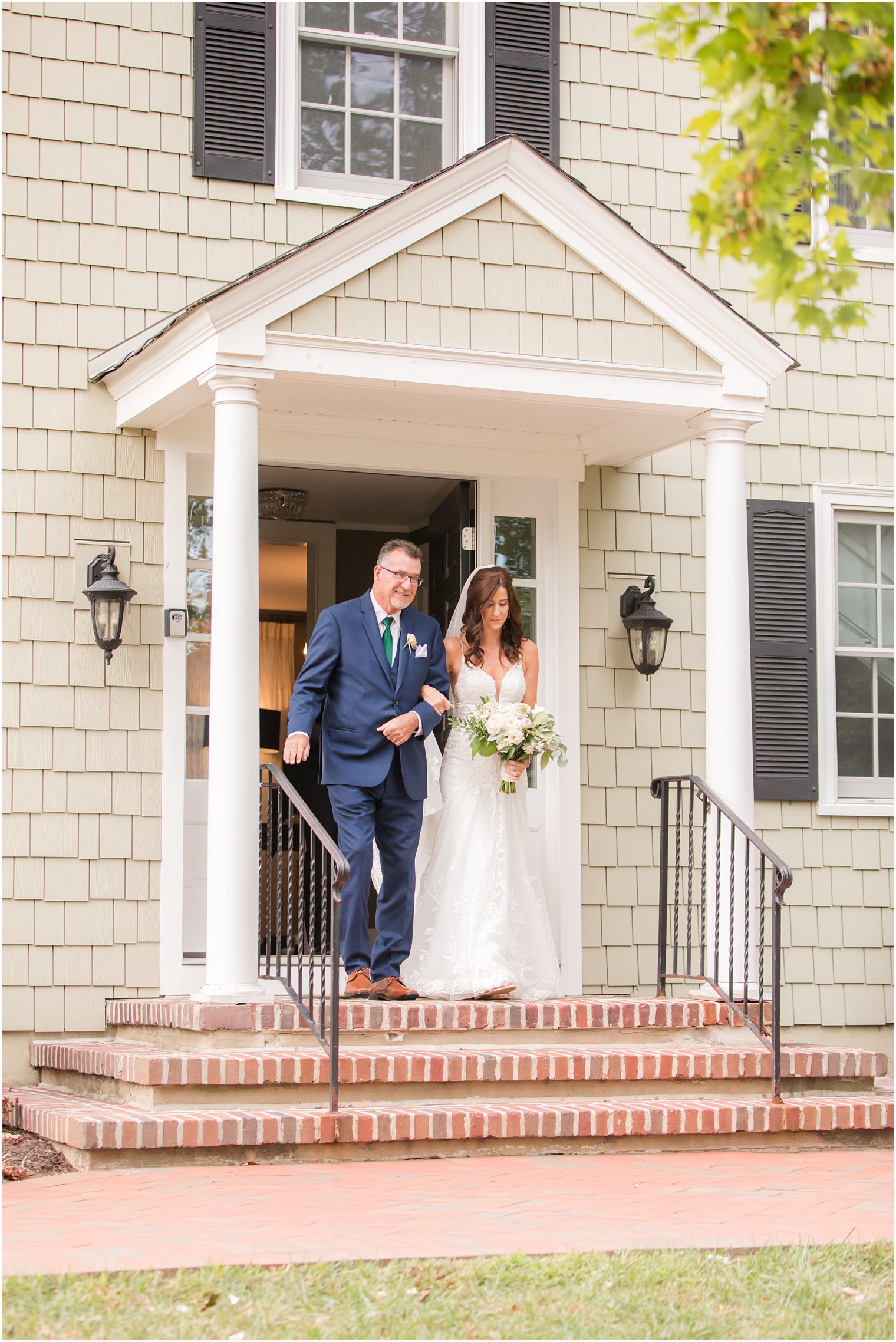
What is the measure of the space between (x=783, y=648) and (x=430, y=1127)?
390 centimetres

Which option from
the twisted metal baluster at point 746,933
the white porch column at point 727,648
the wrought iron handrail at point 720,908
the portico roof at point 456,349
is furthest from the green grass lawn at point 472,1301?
the portico roof at point 456,349

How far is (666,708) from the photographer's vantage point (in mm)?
8250

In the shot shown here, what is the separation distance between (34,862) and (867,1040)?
4.41 m

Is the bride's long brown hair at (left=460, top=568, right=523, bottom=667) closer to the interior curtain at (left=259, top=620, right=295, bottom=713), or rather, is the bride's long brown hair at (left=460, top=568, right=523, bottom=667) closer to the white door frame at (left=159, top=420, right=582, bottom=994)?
the white door frame at (left=159, top=420, right=582, bottom=994)

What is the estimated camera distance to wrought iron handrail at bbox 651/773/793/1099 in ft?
20.7

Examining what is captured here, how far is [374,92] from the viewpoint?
8.07m

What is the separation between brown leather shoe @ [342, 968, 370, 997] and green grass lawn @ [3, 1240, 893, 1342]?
260 centimetres

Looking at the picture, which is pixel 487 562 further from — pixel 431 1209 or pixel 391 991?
pixel 431 1209

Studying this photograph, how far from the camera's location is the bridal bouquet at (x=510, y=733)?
691 centimetres

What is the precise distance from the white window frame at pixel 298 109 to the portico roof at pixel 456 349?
46.6 inches

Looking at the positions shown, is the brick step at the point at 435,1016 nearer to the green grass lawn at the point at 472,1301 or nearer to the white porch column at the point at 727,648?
the white porch column at the point at 727,648

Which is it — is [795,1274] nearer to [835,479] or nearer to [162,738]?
[162,738]

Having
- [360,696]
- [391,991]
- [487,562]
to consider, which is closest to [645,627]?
[487,562]

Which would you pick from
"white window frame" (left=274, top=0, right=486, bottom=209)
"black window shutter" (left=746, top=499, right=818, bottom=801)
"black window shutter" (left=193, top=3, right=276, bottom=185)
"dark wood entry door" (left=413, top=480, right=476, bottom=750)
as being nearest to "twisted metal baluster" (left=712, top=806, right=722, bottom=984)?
"black window shutter" (left=746, top=499, right=818, bottom=801)
